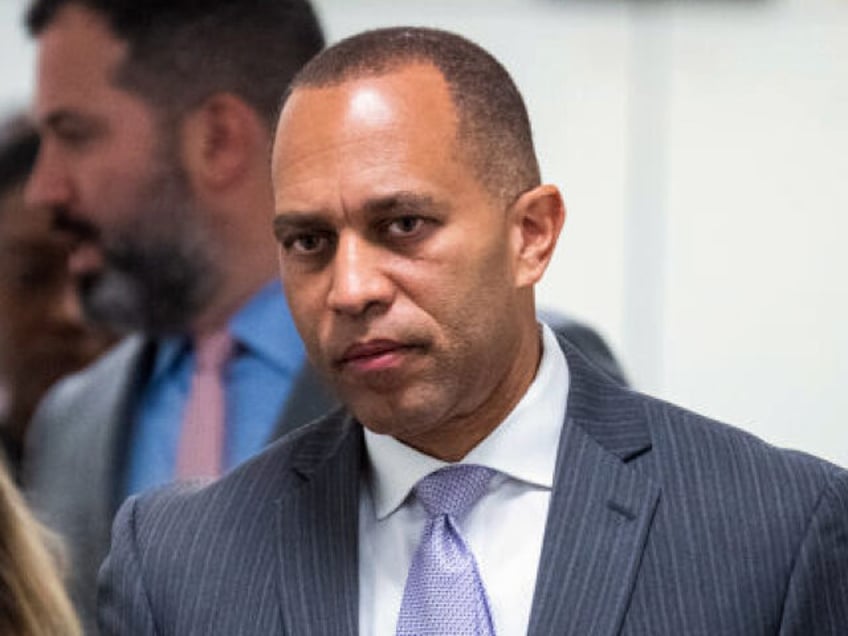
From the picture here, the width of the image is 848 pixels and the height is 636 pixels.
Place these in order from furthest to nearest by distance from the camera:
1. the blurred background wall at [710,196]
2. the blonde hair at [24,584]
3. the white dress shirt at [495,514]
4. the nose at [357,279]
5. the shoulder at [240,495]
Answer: the blurred background wall at [710,196]
the blonde hair at [24,584]
the shoulder at [240,495]
the white dress shirt at [495,514]
the nose at [357,279]

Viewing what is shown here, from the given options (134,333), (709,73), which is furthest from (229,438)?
(709,73)

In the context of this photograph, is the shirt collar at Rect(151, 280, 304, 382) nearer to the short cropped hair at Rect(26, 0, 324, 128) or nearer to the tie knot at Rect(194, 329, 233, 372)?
the tie knot at Rect(194, 329, 233, 372)

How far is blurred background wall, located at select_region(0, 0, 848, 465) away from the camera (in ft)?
9.63

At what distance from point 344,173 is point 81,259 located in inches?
48.2

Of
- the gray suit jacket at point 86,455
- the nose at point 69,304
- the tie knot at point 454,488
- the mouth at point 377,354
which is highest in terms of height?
the mouth at point 377,354

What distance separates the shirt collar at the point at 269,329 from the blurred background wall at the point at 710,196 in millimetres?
470

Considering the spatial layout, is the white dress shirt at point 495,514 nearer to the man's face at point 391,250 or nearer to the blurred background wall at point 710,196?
the man's face at point 391,250

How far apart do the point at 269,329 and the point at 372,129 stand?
1.13 m

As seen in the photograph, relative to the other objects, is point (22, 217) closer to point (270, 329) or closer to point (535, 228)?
point (270, 329)

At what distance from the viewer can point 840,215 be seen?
9.72 ft

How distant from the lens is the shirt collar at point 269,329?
2.80m

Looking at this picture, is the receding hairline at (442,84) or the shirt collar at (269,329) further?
the shirt collar at (269,329)

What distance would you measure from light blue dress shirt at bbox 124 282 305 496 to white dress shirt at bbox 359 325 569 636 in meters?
0.94

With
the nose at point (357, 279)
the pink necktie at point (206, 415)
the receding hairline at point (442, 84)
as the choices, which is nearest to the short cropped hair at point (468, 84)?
the receding hairline at point (442, 84)
